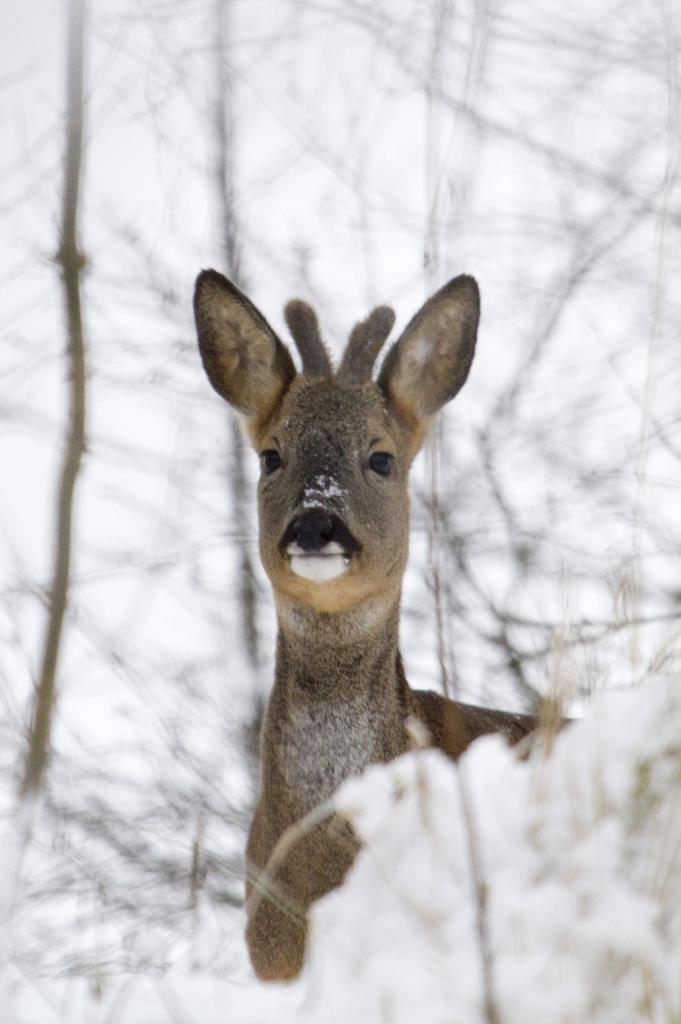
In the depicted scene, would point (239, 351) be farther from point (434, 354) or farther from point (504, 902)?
point (504, 902)

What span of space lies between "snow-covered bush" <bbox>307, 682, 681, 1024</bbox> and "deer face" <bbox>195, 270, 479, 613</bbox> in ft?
4.47

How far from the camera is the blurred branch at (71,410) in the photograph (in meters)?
3.13

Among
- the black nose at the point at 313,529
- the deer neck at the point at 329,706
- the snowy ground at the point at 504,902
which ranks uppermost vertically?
the black nose at the point at 313,529

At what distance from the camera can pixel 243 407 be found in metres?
5.31

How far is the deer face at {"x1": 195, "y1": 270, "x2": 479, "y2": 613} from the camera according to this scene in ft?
14.5

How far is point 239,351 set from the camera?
529cm

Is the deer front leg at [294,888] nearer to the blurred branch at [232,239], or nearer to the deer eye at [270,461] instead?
the deer eye at [270,461]

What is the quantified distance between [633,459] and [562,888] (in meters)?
3.96

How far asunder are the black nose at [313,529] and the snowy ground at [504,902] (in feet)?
4.10

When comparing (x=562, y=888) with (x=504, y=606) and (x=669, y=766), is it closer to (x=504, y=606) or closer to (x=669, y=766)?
(x=669, y=766)

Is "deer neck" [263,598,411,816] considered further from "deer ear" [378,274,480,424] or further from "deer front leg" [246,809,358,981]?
"deer ear" [378,274,480,424]

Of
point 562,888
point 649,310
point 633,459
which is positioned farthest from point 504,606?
point 562,888

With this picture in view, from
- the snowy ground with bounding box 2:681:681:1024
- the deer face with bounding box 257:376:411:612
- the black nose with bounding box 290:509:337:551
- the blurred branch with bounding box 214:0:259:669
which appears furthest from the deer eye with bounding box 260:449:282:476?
the blurred branch with bounding box 214:0:259:669

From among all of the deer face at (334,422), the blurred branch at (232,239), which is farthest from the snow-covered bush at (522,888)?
the blurred branch at (232,239)
